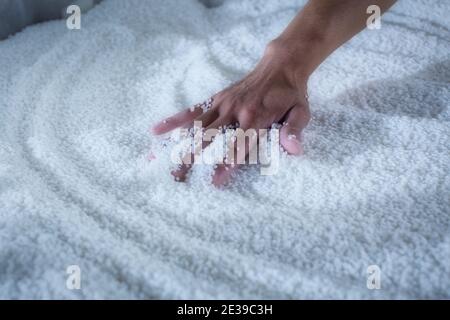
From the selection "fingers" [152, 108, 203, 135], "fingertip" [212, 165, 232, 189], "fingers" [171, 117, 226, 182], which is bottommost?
"fingertip" [212, 165, 232, 189]

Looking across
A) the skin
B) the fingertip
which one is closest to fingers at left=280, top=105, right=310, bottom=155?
the skin

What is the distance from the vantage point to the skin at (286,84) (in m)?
0.74

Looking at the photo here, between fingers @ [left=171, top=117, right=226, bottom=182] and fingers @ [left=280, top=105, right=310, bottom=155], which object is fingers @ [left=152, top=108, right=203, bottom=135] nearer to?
fingers @ [left=171, top=117, right=226, bottom=182]

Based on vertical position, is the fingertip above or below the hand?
below

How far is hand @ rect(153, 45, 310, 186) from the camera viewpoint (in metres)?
0.74

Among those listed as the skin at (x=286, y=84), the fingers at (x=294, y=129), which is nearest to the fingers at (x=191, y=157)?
the skin at (x=286, y=84)

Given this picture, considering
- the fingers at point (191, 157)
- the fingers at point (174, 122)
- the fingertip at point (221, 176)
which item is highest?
the fingers at point (174, 122)

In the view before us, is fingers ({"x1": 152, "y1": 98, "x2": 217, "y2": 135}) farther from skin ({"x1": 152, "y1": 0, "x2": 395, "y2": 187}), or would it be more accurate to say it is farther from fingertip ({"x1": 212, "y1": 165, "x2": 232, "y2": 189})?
fingertip ({"x1": 212, "y1": 165, "x2": 232, "y2": 189})

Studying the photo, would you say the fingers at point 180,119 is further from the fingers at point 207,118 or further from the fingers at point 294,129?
the fingers at point 294,129

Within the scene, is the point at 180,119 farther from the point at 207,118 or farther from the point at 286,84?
the point at 286,84

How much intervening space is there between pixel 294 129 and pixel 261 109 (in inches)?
2.5

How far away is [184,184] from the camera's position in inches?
27.5

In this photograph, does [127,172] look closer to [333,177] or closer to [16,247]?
[16,247]

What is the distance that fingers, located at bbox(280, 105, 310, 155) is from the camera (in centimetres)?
72
